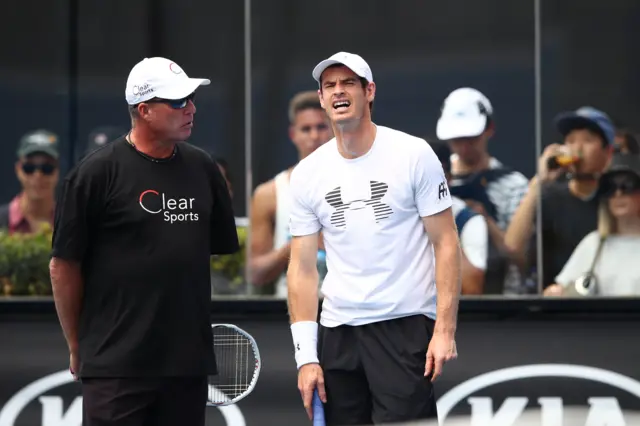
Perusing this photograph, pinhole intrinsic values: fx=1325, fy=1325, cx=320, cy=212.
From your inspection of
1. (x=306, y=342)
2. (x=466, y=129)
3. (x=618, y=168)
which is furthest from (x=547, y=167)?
(x=306, y=342)

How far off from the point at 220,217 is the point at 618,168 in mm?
2963

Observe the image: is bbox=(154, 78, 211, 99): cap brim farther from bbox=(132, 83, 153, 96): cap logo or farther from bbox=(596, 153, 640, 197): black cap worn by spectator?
bbox=(596, 153, 640, 197): black cap worn by spectator

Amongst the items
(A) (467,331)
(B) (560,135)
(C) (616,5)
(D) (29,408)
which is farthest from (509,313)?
(D) (29,408)

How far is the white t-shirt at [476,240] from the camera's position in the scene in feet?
23.4

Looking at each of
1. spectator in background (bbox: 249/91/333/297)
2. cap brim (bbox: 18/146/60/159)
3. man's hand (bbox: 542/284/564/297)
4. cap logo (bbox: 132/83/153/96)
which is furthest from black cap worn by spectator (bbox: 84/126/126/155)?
cap logo (bbox: 132/83/153/96)

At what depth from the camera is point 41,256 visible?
741 cm

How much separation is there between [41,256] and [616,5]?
3.46 meters

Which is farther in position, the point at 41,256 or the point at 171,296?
the point at 41,256

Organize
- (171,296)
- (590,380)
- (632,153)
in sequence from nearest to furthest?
(171,296)
(590,380)
(632,153)

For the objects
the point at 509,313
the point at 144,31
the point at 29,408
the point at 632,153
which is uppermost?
the point at 144,31

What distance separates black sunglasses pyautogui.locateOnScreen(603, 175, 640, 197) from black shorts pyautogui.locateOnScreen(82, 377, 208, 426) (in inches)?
123

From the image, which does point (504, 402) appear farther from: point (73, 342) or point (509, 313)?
point (73, 342)

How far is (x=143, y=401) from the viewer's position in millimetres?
4656

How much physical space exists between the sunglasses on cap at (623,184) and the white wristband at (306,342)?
2.75 meters
